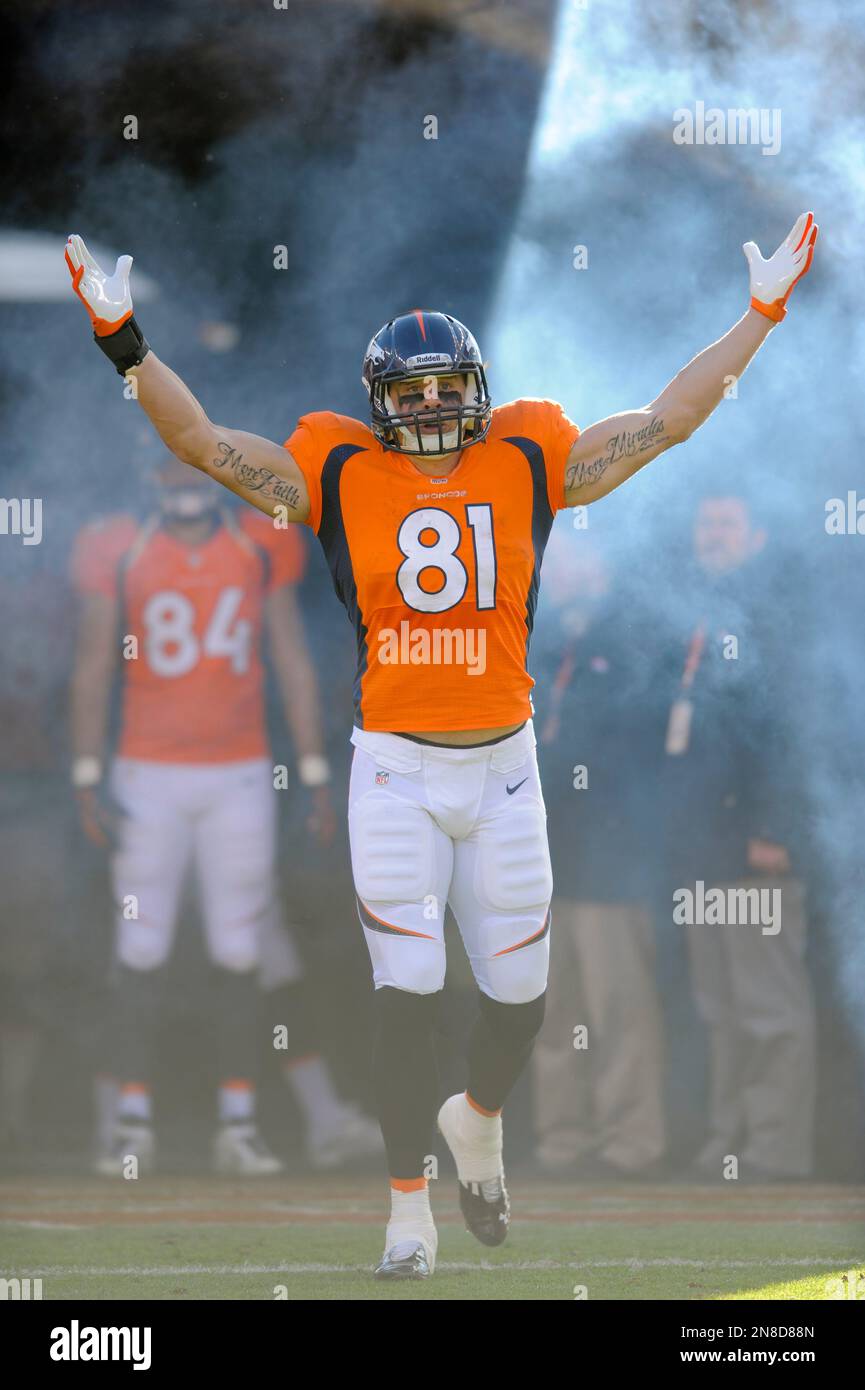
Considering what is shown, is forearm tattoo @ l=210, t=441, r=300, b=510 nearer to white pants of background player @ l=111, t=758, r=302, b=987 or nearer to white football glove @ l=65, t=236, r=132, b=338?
white football glove @ l=65, t=236, r=132, b=338

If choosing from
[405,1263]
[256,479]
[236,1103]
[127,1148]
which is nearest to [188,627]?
[236,1103]

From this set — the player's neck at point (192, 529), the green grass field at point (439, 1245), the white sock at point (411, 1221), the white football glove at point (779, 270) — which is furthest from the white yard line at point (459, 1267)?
the player's neck at point (192, 529)

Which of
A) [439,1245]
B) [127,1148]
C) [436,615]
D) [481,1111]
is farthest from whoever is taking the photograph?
[127,1148]

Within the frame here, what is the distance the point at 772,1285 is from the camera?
356cm

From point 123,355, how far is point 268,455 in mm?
370

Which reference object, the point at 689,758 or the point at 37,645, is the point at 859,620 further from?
the point at 37,645

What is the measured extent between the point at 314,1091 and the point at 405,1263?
1.55 m

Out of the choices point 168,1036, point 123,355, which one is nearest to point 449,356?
point 123,355

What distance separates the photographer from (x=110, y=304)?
10.8ft

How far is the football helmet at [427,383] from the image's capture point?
3549 millimetres

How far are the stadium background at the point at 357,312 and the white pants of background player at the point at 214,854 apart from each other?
7 centimetres

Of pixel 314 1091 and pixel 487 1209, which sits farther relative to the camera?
pixel 314 1091

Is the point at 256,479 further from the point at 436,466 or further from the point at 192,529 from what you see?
the point at 192,529

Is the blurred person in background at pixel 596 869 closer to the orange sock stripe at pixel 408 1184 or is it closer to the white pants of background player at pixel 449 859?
the white pants of background player at pixel 449 859
